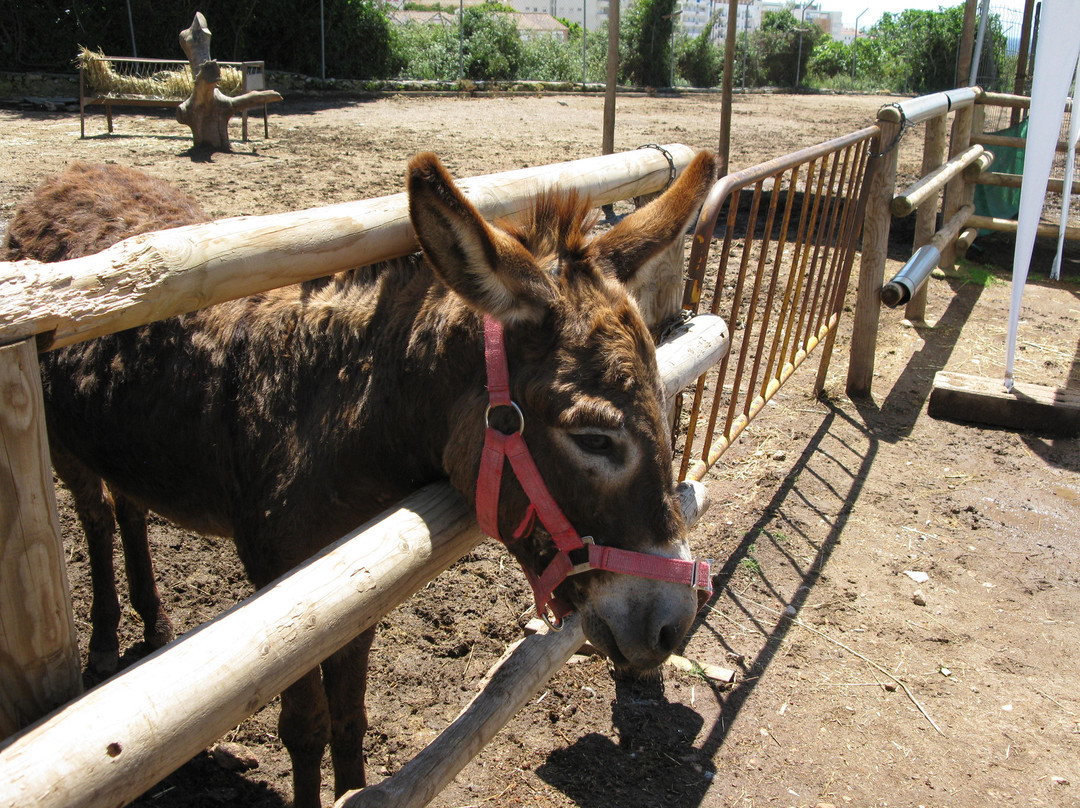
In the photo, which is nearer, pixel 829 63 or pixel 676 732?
pixel 676 732

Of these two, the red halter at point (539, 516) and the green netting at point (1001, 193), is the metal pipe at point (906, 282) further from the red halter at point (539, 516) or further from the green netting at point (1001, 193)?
the green netting at point (1001, 193)

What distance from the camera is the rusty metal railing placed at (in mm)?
3314

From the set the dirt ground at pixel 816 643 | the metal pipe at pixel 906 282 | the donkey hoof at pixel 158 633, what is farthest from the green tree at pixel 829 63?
the donkey hoof at pixel 158 633

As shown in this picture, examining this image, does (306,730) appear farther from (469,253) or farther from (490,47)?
(490,47)

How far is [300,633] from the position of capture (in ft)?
4.55

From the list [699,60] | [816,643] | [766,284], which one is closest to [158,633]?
[816,643]

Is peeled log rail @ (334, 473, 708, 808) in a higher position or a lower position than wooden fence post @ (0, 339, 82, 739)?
lower

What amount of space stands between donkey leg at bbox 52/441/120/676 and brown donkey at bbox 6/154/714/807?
440mm

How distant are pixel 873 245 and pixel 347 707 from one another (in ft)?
15.8

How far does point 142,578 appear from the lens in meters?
3.34

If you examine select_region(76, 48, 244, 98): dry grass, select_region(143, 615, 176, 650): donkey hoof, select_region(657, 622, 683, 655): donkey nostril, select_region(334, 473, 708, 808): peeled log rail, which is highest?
select_region(76, 48, 244, 98): dry grass

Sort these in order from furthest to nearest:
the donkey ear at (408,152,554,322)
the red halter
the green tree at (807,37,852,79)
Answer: the green tree at (807,37,852,79), the red halter, the donkey ear at (408,152,554,322)

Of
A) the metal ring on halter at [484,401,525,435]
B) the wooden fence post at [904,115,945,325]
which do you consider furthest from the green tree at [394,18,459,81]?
the metal ring on halter at [484,401,525,435]

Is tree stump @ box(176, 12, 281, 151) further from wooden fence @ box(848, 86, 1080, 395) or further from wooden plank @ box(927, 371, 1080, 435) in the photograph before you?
wooden plank @ box(927, 371, 1080, 435)
